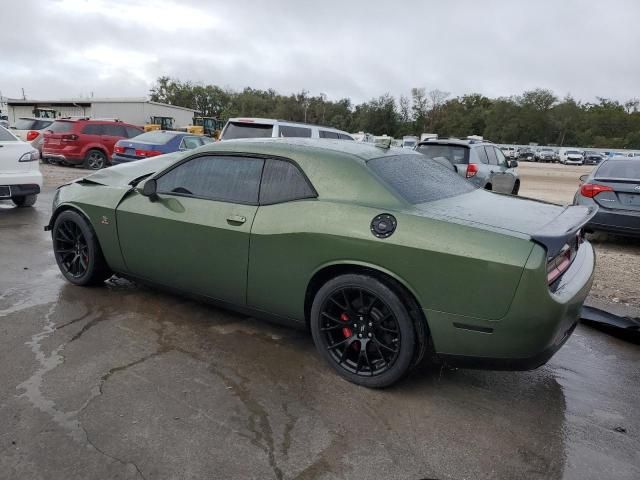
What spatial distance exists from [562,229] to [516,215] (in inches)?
14.0

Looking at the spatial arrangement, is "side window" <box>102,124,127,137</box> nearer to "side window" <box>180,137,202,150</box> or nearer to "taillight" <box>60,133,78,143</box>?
"taillight" <box>60,133,78,143</box>

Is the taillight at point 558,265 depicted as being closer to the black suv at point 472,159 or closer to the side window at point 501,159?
the black suv at point 472,159

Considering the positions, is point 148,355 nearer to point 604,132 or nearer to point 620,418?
point 620,418

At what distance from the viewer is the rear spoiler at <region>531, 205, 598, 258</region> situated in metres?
2.69

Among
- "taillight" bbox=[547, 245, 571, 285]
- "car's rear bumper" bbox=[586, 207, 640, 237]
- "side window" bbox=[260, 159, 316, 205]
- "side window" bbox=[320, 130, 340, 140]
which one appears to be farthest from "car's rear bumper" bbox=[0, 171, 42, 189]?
"car's rear bumper" bbox=[586, 207, 640, 237]

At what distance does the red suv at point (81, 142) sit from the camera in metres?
15.1

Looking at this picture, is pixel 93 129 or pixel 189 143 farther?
pixel 93 129

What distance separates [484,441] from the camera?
271 centimetres

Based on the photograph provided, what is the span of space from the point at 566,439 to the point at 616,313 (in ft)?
8.24

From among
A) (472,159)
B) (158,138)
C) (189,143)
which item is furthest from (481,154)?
(158,138)

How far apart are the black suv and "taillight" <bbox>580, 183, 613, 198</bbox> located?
2184 mm

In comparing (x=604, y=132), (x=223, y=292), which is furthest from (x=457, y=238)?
(x=604, y=132)

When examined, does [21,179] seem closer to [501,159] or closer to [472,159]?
[472,159]

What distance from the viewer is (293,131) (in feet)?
33.4
